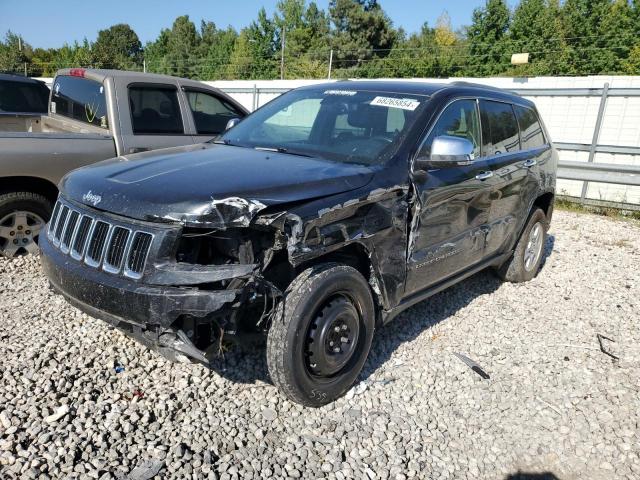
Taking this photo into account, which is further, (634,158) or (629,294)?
(634,158)

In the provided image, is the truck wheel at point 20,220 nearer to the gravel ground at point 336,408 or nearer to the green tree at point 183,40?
the gravel ground at point 336,408

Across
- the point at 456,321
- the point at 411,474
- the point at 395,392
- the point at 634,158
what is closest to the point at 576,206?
the point at 634,158

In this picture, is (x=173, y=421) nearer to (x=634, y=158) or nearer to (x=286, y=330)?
(x=286, y=330)

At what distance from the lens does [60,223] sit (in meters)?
3.17

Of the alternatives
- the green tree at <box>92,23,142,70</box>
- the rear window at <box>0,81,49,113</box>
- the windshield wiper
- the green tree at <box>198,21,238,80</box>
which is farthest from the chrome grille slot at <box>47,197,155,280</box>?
the green tree at <box>92,23,142,70</box>

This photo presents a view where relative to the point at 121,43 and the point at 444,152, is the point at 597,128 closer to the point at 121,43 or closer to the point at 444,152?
the point at 444,152

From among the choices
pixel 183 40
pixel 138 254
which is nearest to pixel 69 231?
pixel 138 254

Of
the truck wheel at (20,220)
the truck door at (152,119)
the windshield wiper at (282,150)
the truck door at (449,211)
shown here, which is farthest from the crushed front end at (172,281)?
the truck door at (152,119)

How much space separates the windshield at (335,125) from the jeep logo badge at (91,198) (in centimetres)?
130

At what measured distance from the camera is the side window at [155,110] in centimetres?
538

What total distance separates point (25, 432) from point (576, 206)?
1008 cm

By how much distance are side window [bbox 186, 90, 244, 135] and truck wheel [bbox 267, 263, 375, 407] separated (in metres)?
3.59

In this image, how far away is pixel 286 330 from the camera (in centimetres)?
273

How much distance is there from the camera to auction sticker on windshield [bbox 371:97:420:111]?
3.69 m
